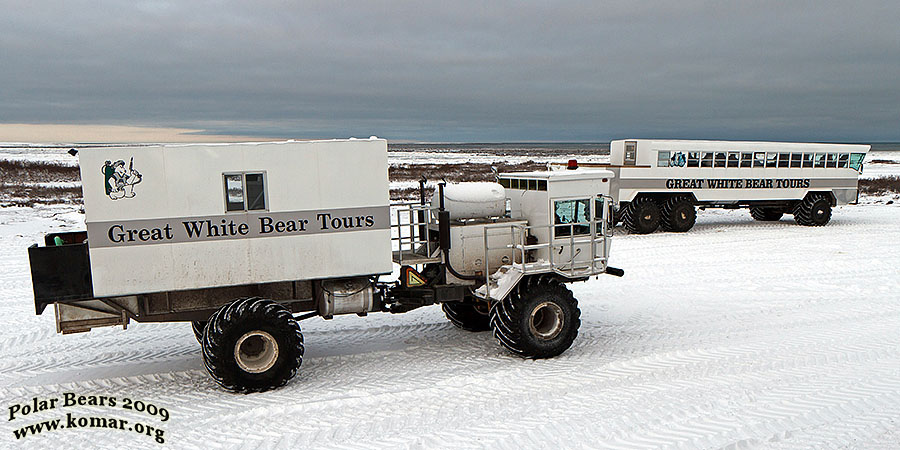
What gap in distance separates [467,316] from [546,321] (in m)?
1.50

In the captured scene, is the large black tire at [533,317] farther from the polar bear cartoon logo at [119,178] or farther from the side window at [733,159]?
the side window at [733,159]

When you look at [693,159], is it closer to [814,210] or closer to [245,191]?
[814,210]

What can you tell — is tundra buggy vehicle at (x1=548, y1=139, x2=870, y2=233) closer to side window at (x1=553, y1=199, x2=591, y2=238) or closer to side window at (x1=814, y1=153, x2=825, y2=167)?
side window at (x1=814, y1=153, x2=825, y2=167)

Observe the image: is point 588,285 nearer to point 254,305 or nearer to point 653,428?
point 653,428

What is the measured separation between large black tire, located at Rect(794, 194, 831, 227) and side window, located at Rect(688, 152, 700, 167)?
4.47 m

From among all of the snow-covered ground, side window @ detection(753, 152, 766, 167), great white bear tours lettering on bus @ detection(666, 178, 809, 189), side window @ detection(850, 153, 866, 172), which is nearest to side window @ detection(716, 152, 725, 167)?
great white bear tours lettering on bus @ detection(666, 178, 809, 189)

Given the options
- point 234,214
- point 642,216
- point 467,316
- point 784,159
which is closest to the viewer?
point 234,214

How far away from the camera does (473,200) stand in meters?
8.70

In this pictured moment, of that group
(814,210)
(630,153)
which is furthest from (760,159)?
(630,153)

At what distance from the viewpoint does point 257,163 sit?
7.23 meters

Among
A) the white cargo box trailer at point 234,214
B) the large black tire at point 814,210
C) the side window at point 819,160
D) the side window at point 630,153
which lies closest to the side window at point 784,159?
the side window at point 819,160

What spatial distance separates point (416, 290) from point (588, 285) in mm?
5839

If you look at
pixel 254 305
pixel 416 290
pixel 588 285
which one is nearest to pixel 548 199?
pixel 416 290

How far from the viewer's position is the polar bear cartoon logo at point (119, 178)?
6.86 metres
